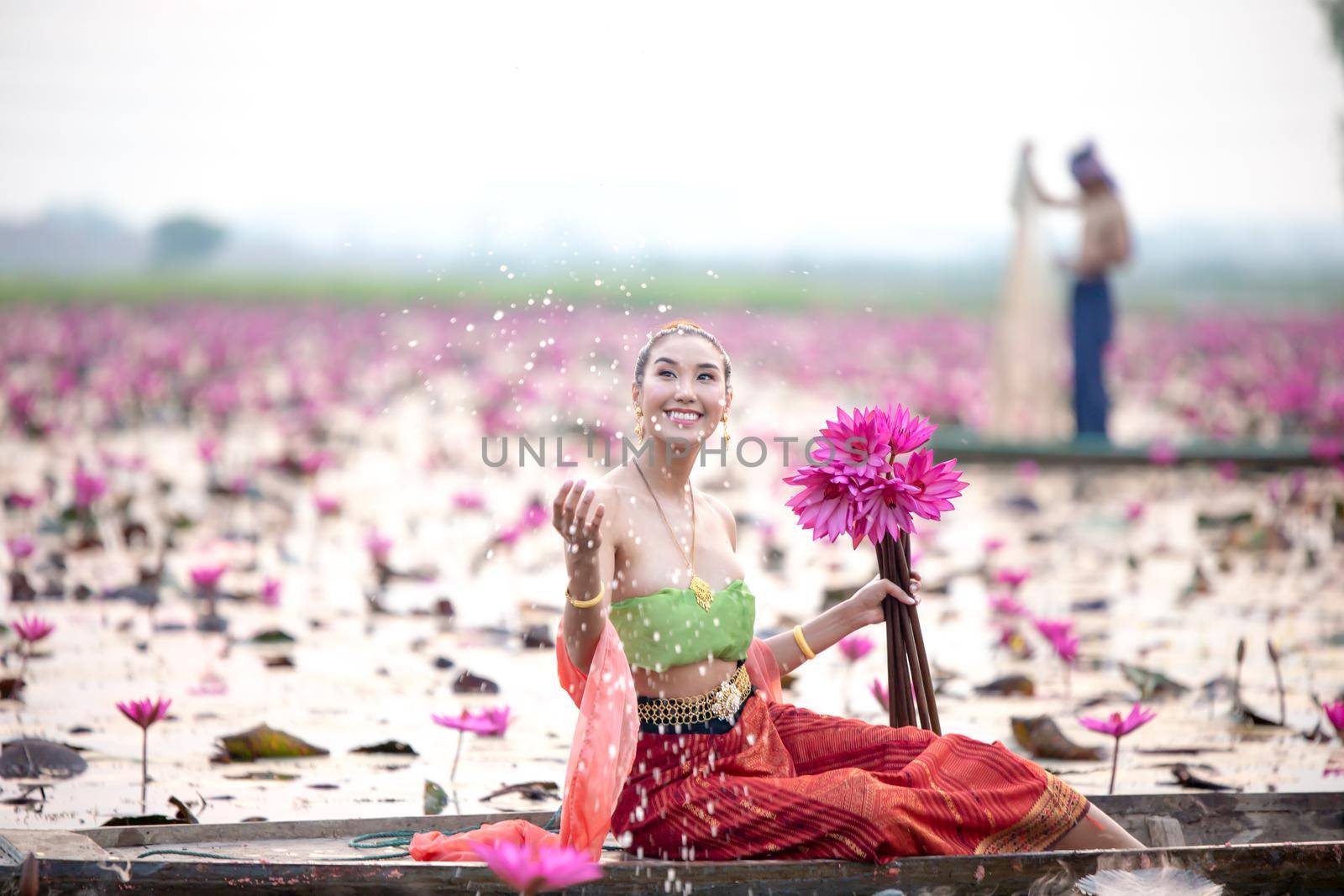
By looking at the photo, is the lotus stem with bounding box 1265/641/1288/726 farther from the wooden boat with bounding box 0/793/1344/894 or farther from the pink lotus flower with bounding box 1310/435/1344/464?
the pink lotus flower with bounding box 1310/435/1344/464

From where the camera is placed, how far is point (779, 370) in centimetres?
1900

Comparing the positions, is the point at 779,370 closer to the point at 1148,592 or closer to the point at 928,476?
the point at 1148,592

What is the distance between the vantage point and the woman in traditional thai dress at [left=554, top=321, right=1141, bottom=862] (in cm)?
289

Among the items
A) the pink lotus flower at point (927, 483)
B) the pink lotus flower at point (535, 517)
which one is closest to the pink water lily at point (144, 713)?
the pink lotus flower at point (927, 483)

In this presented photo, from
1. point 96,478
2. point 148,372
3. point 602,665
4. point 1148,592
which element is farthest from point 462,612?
point 148,372

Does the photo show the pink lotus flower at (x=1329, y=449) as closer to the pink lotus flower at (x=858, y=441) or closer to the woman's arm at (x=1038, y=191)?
the woman's arm at (x=1038, y=191)

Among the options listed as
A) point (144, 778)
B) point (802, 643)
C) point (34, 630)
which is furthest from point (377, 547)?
point (802, 643)

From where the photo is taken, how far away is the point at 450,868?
2820 millimetres

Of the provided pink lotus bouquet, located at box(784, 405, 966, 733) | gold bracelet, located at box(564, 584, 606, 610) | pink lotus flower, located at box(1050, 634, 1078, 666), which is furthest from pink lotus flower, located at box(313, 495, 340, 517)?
gold bracelet, located at box(564, 584, 606, 610)

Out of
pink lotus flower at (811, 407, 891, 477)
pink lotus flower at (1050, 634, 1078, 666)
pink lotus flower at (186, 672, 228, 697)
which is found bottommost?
pink lotus flower at (186, 672, 228, 697)

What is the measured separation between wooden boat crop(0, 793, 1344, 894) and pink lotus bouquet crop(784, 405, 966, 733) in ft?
1.51

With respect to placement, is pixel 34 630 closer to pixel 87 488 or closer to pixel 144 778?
pixel 144 778

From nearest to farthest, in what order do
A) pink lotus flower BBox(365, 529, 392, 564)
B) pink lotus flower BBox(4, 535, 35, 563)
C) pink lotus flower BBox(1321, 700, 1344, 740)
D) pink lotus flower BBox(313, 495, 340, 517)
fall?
pink lotus flower BBox(1321, 700, 1344, 740) < pink lotus flower BBox(4, 535, 35, 563) < pink lotus flower BBox(365, 529, 392, 564) < pink lotus flower BBox(313, 495, 340, 517)

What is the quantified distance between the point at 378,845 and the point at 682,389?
115cm
